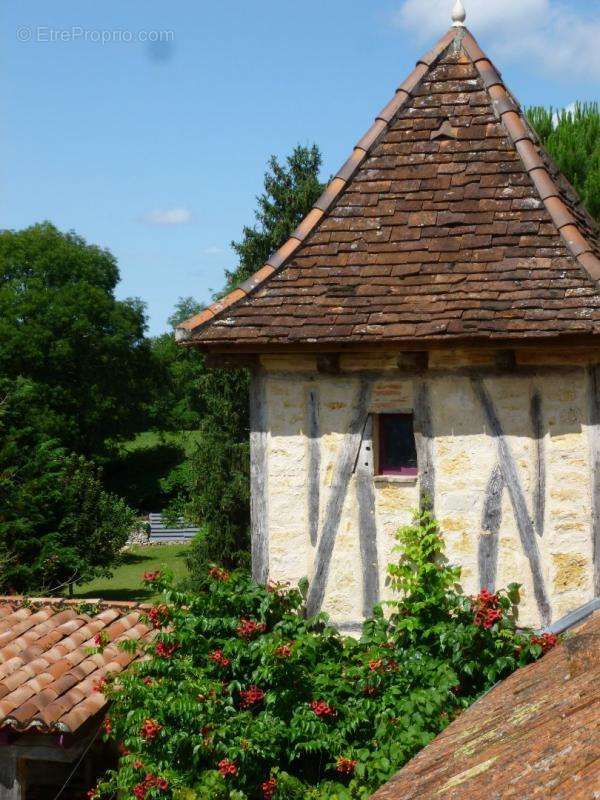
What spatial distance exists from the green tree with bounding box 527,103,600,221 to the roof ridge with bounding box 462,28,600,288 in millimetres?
7390

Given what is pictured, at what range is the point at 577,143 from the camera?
597 inches

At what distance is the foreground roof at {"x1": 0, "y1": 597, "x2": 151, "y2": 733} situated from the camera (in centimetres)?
693

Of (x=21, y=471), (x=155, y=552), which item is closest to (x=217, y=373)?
(x=21, y=471)

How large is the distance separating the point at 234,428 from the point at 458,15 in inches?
492

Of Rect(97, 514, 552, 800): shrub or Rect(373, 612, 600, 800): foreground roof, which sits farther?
Rect(97, 514, 552, 800): shrub

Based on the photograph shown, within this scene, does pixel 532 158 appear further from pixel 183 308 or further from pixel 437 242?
pixel 183 308

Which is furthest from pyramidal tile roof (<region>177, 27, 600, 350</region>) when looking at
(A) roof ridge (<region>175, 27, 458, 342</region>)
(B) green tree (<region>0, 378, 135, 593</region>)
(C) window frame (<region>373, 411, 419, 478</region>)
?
(B) green tree (<region>0, 378, 135, 593</region>)

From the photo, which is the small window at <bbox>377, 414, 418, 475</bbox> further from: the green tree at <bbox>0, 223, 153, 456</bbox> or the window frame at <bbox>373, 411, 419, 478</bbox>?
the green tree at <bbox>0, 223, 153, 456</bbox>

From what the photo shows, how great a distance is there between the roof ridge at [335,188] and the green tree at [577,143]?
7.41 m

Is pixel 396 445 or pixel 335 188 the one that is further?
pixel 335 188

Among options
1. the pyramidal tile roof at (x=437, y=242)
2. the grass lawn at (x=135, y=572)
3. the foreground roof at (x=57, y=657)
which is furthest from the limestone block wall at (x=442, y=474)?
the grass lawn at (x=135, y=572)

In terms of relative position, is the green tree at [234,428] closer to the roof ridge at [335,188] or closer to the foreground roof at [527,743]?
the roof ridge at [335,188]

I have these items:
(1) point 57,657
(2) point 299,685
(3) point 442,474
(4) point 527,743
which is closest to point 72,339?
(1) point 57,657

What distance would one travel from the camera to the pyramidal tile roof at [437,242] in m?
6.53
